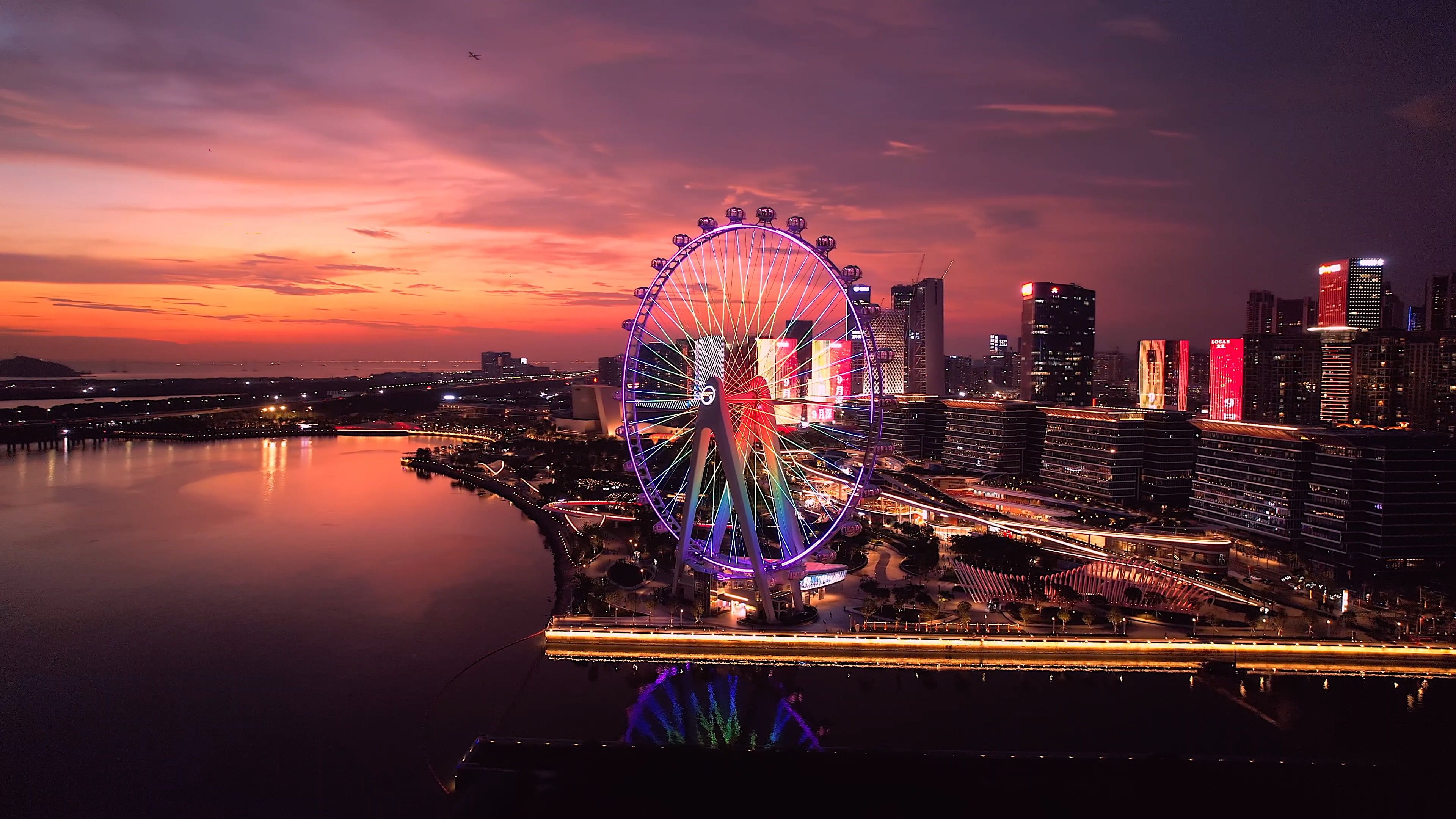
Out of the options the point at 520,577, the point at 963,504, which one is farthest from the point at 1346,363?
the point at 520,577

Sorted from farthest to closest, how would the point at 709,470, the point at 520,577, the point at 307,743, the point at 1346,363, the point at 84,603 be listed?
the point at 1346,363, the point at 709,470, the point at 520,577, the point at 84,603, the point at 307,743

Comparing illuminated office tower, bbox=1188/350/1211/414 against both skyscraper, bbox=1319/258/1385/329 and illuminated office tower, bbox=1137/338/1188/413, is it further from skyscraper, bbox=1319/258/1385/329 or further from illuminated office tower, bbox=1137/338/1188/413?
skyscraper, bbox=1319/258/1385/329

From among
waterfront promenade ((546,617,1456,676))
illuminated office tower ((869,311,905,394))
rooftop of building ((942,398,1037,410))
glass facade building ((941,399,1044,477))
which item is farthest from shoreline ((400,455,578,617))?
illuminated office tower ((869,311,905,394))

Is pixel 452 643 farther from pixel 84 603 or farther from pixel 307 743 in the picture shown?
pixel 84 603

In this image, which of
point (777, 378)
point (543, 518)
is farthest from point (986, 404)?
point (543, 518)

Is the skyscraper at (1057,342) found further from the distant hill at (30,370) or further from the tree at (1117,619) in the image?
the distant hill at (30,370)

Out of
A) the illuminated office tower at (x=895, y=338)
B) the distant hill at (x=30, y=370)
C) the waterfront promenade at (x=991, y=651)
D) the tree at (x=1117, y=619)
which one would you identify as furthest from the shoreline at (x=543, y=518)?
the distant hill at (x=30, y=370)
